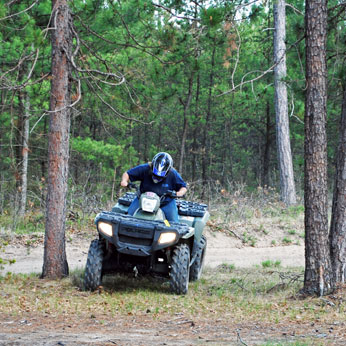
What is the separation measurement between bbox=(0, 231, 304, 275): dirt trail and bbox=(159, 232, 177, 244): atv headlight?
3.58m

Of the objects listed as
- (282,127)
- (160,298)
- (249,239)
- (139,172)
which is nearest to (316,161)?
(139,172)

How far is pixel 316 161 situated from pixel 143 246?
2.63 m

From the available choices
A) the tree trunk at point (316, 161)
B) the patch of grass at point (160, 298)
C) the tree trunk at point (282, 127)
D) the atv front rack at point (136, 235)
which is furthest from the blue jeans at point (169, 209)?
the tree trunk at point (282, 127)

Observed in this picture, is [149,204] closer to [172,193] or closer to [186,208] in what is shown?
[172,193]

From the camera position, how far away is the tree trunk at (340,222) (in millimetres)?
7426

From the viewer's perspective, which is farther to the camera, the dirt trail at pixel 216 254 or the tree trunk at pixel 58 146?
the dirt trail at pixel 216 254

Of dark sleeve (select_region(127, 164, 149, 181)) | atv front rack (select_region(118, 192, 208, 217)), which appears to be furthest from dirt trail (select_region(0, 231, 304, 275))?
dark sleeve (select_region(127, 164, 149, 181))

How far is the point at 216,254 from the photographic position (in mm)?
13031

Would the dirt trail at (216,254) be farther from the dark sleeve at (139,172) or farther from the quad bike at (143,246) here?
the dark sleeve at (139,172)

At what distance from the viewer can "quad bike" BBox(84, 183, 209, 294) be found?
729cm

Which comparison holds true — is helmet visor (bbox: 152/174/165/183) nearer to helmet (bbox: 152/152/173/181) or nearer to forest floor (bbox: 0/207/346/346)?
helmet (bbox: 152/152/173/181)

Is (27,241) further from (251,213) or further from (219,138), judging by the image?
(219,138)

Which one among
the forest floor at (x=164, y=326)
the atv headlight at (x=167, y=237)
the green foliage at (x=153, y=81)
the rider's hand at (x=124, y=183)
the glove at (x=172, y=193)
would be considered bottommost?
the forest floor at (x=164, y=326)

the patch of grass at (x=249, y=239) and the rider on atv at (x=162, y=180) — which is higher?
the rider on atv at (x=162, y=180)
